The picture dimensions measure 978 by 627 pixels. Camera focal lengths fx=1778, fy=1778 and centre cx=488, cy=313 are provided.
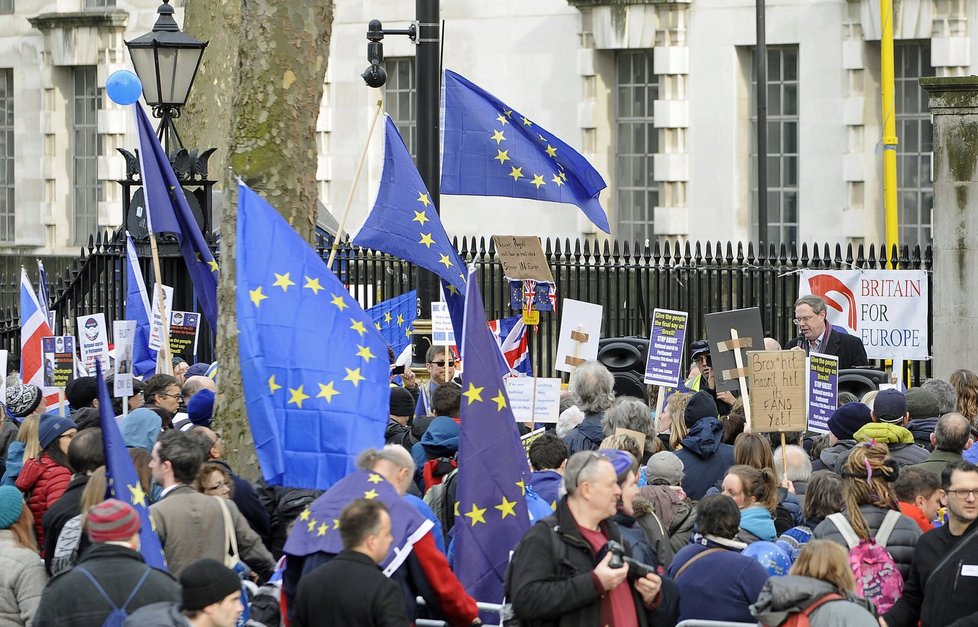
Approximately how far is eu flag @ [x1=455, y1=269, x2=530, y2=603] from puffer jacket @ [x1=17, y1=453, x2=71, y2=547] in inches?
91.0

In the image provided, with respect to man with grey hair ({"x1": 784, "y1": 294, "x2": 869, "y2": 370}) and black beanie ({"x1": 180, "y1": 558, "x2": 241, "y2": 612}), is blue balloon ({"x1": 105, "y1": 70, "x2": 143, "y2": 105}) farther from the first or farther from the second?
black beanie ({"x1": 180, "y1": 558, "x2": 241, "y2": 612})

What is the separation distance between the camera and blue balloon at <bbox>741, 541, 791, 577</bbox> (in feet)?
23.1

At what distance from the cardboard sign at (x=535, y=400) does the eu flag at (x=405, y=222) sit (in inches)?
77.7

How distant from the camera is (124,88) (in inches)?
573

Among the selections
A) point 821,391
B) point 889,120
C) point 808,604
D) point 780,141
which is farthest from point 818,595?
point 780,141

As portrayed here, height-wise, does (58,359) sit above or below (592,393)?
above

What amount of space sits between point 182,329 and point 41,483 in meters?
5.36

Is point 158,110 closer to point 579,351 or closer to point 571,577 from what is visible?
point 579,351

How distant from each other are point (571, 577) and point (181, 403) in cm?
572

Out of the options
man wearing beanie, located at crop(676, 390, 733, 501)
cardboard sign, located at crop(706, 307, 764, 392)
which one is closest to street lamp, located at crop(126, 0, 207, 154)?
cardboard sign, located at crop(706, 307, 764, 392)

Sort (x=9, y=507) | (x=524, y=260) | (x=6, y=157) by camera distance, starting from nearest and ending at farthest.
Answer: (x=9, y=507), (x=524, y=260), (x=6, y=157)

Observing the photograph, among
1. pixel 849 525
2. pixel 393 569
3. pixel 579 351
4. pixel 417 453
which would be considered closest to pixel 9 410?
pixel 417 453

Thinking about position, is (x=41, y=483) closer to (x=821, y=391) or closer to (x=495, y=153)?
(x=821, y=391)

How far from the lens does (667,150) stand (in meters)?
24.7
